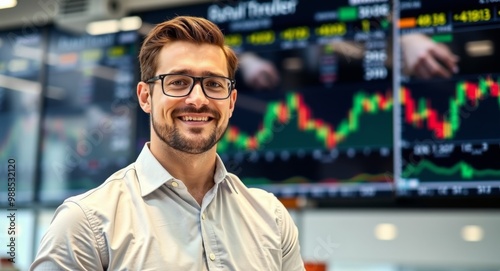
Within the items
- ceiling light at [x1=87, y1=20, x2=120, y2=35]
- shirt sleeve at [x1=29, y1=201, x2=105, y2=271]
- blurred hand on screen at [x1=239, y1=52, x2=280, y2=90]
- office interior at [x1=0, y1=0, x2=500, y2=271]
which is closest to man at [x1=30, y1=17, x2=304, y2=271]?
shirt sleeve at [x1=29, y1=201, x2=105, y2=271]

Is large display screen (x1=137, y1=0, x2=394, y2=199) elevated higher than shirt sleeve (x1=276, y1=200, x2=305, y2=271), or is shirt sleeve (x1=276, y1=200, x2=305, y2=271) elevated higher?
large display screen (x1=137, y1=0, x2=394, y2=199)

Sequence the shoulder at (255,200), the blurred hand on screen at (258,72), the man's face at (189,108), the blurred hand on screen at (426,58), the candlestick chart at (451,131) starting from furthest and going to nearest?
the blurred hand on screen at (258,72) < the blurred hand on screen at (426,58) < the candlestick chart at (451,131) < the shoulder at (255,200) < the man's face at (189,108)

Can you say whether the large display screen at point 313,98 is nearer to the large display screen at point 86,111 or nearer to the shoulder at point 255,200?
the large display screen at point 86,111

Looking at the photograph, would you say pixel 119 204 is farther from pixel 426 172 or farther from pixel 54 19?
pixel 54 19

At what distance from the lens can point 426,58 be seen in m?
2.91

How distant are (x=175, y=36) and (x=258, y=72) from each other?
1.98m

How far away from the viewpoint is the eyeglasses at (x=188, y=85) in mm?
1244

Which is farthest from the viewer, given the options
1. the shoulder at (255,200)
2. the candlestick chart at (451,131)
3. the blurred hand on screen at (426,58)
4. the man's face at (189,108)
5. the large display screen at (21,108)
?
the large display screen at (21,108)

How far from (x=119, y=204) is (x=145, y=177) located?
66 mm

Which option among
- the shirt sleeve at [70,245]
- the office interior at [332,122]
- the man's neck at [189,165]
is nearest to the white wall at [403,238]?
the office interior at [332,122]

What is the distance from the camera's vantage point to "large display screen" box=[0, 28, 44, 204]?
3750 millimetres

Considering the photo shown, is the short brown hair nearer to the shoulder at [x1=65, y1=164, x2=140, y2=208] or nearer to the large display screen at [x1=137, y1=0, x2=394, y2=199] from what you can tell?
the shoulder at [x1=65, y1=164, x2=140, y2=208]

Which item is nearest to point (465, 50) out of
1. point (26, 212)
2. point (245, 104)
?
point (245, 104)

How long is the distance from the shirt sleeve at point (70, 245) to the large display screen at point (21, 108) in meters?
2.67
